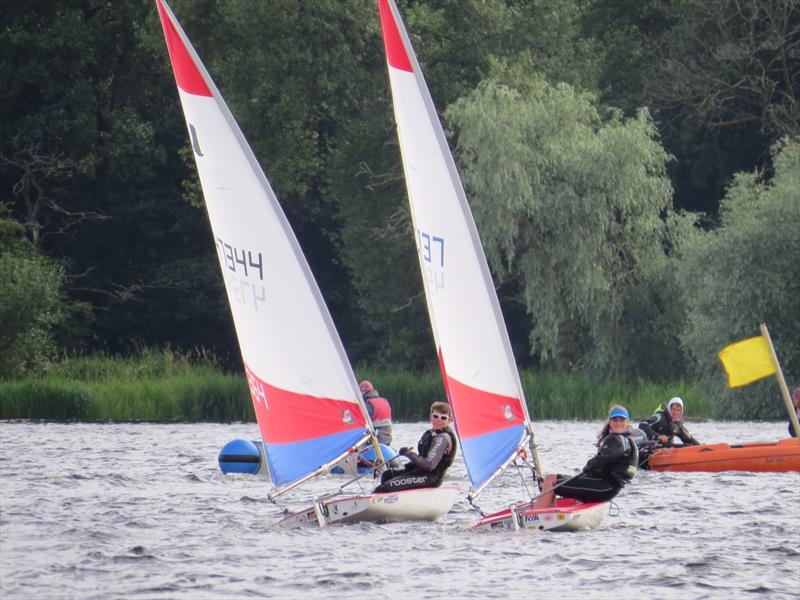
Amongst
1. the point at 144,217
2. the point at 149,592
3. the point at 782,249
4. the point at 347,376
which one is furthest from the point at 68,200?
the point at 149,592

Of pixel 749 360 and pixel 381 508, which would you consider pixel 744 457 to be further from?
pixel 381 508

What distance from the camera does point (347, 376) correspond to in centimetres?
1709

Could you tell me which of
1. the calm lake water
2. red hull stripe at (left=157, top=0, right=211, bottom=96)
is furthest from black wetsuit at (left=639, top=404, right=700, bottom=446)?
red hull stripe at (left=157, top=0, right=211, bottom=96)

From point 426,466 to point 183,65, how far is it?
4.65 m

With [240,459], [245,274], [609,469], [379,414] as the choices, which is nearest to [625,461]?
[609,469]

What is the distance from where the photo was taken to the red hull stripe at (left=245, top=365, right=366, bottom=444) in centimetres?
1714

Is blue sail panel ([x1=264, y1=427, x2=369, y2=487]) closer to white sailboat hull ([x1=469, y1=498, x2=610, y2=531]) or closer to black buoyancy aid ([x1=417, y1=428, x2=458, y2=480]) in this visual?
black buoyancy aid ([x1=417, y1=428, x2=458, y2=480])

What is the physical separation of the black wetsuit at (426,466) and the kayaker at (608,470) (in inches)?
39.3

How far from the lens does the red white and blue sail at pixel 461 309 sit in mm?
16875

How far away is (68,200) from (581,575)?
4056 cm

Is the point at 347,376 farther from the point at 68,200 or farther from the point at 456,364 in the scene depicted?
the point at 68,200

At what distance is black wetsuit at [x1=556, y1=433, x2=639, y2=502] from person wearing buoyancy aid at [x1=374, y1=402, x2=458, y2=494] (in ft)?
3.64

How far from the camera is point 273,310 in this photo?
17.4m

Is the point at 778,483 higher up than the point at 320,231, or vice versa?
the point at 320,231
